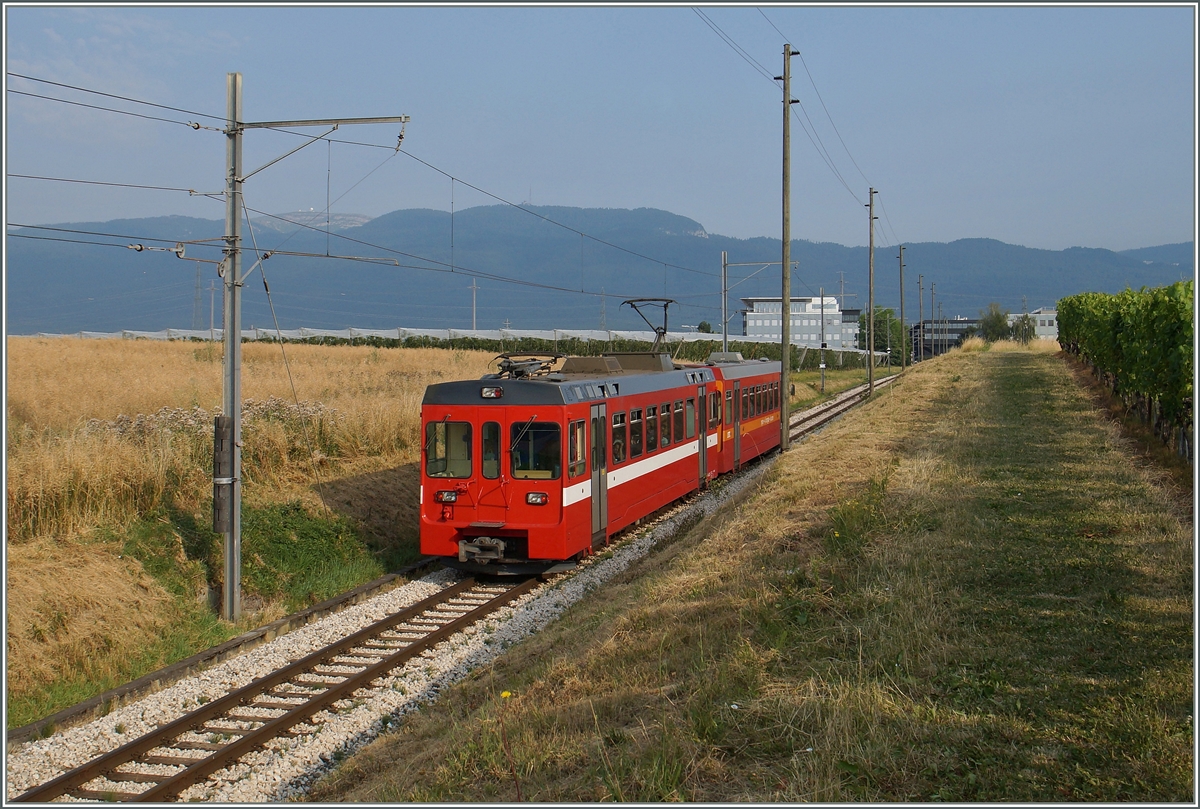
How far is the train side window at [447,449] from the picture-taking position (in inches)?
508

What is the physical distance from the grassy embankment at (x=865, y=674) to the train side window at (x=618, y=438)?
2.30 meters

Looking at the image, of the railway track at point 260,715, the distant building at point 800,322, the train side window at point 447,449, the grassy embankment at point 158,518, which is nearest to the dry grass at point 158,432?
the grassy embankment at point 158,518

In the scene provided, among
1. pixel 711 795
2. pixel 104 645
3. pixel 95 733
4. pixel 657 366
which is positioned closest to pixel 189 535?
pixel 104 645

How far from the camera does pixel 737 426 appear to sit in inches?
878

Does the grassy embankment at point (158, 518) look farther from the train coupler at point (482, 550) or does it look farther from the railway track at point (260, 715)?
the train coupler at point (482, 550)

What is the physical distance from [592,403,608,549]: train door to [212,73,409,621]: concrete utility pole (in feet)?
15.8

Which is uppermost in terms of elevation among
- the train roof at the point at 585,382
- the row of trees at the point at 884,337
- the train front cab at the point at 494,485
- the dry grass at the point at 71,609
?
the row of trees at the point at 884,337

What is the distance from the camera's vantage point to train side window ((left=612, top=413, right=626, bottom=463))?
1429cm

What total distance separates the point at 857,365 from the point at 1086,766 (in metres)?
82.8

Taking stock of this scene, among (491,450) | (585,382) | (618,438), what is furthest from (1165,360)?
(491,450)

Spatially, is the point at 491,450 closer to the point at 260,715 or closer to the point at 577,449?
the point at 577,449

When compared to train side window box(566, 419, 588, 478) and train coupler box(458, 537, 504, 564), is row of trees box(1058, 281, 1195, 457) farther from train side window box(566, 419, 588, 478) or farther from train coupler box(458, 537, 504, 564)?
train coupler box(458, 537, 504, 564)

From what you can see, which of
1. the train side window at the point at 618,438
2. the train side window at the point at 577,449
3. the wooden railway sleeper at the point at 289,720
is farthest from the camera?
the train side window at the point at 618,438

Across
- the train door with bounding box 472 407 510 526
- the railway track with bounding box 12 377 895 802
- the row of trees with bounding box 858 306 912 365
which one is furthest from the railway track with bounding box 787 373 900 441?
the row of trees with bounding box 858 306 912 365
